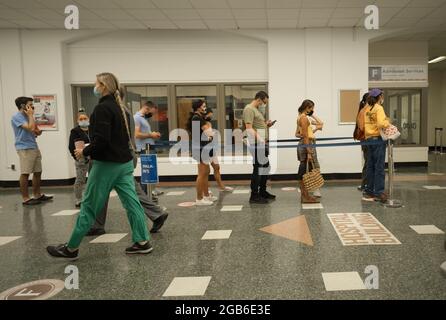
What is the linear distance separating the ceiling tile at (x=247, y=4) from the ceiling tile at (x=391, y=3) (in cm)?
186

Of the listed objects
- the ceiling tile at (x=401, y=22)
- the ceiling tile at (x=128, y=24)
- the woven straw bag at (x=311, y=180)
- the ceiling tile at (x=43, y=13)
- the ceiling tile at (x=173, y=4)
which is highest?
the ceiling tile at (x=43, y=13)

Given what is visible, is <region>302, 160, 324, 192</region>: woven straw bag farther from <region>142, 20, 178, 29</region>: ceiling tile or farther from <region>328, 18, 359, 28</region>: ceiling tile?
<region>142, 20, 178, 29</region>: ceiling tile

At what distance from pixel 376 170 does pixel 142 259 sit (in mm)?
3332

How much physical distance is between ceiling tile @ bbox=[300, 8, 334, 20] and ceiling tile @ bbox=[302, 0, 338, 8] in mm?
181

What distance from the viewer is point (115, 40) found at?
24.5ft

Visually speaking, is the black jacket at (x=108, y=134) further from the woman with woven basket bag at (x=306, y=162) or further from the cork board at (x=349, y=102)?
the cork board at (x=349, y=102)

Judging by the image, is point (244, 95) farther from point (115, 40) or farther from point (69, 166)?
point (69, 166)

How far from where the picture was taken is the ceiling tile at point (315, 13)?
6027mm

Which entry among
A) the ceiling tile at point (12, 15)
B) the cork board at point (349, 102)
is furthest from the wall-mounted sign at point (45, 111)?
the cork board at point (349, 102)

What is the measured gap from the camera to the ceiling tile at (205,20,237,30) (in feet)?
21.4

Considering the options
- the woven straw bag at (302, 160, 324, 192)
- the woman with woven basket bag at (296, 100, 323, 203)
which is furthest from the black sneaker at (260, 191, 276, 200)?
the woven straw bag at (302, 160, 324, 192)

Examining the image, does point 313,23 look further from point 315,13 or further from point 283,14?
point 283,14

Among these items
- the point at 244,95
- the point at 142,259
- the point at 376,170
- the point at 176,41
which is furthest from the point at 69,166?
the point at 376,170
